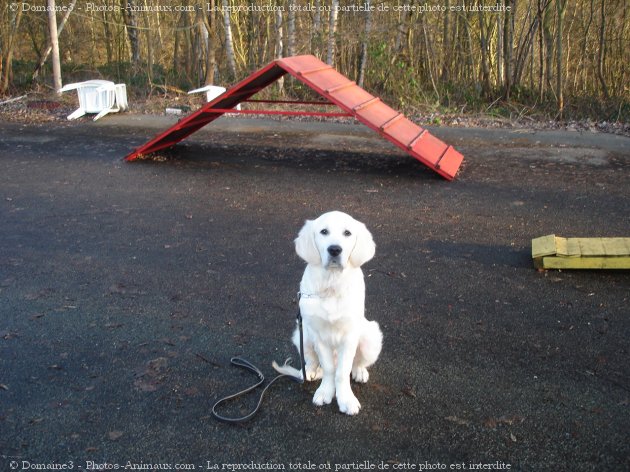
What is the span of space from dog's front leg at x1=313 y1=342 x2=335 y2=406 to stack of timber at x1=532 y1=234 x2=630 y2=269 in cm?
272

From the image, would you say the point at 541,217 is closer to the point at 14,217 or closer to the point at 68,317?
the point at 68,317


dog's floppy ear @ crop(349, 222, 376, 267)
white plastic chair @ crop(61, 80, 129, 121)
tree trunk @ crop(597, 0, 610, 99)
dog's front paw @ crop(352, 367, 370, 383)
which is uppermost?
tree trunk @ crop(597, 0, 610, 99)

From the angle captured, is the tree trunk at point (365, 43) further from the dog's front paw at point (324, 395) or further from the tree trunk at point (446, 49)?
the dog's front paw at point (324, 395)

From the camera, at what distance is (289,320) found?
430 cm

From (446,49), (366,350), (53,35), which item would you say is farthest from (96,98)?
(366,350)

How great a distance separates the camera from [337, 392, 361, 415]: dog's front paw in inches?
126

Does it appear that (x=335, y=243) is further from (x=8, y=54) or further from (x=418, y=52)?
(x=8, y=54)

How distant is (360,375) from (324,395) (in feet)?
A: 1.04

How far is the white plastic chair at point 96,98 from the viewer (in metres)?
13.5

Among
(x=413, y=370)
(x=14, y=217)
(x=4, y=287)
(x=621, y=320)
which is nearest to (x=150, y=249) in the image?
(x=4, y=287)

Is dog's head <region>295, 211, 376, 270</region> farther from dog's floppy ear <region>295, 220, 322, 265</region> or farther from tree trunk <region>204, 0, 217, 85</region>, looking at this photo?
tree trunk <region>204, 0, 217, 85</region>

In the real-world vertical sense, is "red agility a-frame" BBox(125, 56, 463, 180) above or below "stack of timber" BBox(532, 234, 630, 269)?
above

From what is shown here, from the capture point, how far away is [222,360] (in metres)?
3.76

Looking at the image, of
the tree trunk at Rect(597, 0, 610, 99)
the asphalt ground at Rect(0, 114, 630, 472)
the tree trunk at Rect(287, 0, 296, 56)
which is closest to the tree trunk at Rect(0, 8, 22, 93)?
the tree trunk at Rect(287, 0, 296, 56)
